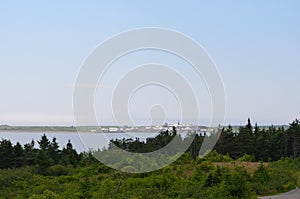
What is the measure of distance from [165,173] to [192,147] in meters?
11.1

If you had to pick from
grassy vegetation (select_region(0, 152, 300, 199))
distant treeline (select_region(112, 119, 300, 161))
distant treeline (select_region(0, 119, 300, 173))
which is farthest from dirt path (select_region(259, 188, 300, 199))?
distant treeline (select_region(112, 119, 300, 161))

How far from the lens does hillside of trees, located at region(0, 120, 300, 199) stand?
14.2 meters

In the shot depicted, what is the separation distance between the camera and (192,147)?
29.7m

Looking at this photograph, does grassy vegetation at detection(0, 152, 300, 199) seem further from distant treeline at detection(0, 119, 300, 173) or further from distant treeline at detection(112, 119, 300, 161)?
distant treeline at detection(112, 119, 300, 161)

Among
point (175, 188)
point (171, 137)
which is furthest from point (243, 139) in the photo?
point (175, 188)

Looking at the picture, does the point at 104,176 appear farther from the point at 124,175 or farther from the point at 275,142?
the point at 275,142

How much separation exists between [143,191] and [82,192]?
191 cm

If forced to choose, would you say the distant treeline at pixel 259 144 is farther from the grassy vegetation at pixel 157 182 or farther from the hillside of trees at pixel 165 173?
A: the grassy vegetation at pixel 157 182

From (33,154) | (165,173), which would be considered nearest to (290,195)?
(165,173)

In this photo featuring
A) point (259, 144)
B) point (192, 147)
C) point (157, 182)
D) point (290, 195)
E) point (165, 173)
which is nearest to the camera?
point (157, 182)

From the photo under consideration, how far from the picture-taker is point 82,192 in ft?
44.7

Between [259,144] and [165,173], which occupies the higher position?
[259,144]

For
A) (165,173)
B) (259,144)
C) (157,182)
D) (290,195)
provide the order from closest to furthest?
(157,182) → (290,195) → (165,173) → (259,144)

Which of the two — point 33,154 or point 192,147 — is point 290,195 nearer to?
point 192,147
